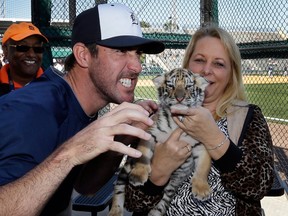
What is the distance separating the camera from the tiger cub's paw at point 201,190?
2.18 m

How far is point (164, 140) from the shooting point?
2.41 m

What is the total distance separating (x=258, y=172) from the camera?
2.12 meters

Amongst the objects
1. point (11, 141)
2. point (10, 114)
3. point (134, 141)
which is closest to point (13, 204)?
point (11, 141)

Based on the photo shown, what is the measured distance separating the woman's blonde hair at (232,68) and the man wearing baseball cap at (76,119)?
409 millimetres

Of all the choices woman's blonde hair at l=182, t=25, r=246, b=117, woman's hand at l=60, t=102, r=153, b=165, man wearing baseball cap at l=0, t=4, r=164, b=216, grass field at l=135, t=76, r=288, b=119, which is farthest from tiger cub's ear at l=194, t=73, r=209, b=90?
grass field at l=135, t=76, r=288, b=119

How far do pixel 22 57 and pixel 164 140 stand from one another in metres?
2.29

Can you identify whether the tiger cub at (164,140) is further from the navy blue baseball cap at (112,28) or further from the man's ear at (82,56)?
the man's ear at (82,56)

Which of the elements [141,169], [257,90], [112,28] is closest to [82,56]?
[112,28]

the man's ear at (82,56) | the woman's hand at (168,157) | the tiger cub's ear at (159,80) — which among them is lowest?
the woman's hand at (168,157)

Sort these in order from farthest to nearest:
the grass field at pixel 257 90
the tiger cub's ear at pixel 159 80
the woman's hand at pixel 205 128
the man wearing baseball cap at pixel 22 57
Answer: the grass field at pixel 257 90
the man wearing baseball cap at pixel 22 57
the tiger cub's ear at pixel 159 80
the woman's hand at pixel 205 128

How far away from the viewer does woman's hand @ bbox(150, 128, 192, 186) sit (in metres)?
2.23

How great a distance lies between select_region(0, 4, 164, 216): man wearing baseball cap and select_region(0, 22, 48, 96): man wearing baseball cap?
192 cm

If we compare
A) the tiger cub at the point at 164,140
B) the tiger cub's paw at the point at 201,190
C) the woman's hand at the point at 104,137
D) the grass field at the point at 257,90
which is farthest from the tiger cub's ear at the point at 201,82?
the grass field at the point at 257,90

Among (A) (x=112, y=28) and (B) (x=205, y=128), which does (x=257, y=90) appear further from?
(A) (x=112, y=28)
